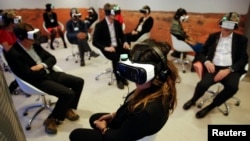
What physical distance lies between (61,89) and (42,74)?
0.29 metres

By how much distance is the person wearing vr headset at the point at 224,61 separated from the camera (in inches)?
102

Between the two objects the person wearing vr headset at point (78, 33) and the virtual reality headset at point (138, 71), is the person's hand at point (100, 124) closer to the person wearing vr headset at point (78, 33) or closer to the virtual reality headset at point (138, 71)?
the virtual reality headset at point (138, 71)

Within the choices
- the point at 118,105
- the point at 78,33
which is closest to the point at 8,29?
the point at 78,33

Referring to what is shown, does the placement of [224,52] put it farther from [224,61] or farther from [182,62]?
[182,62]

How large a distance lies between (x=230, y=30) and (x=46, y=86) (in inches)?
93.1

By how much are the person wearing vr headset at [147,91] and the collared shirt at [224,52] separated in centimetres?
176

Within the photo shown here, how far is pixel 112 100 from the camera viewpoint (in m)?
3.15

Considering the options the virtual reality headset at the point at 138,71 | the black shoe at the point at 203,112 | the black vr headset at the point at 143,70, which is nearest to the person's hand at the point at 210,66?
the black shoe at the point at 203,112

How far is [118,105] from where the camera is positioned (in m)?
3.01

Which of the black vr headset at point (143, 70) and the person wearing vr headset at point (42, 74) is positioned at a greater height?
the black vr headset at point (143, 70)

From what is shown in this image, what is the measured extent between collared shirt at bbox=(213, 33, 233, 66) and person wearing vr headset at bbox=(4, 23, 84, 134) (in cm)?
186

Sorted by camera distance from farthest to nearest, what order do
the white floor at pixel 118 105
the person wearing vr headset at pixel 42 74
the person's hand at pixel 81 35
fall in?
1. the person's hand at pixel 81 35
2. the white floor at pixel 118 105
3. the person wearing vr headset at pixel 42 74

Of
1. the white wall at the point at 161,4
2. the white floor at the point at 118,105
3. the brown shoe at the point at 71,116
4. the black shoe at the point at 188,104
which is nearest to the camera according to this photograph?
the white floor at the point at 118,105

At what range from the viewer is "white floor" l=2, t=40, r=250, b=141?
238cm
